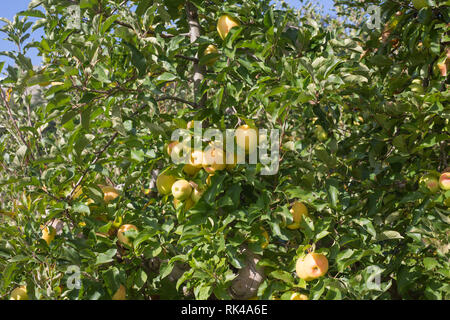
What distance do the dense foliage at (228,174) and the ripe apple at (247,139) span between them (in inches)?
1.6

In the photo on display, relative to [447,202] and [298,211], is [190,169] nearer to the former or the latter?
[298,211]

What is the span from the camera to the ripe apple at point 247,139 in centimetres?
149

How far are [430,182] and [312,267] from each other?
0.73 metres

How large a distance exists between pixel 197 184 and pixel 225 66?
1.56 ft

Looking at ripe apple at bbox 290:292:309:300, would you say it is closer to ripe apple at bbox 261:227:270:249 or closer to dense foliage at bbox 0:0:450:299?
dense foliage at bbox 0:0:450:299

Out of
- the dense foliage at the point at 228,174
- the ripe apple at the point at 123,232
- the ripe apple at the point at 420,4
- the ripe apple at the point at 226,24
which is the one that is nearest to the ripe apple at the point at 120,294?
the dense foliage at the point at 228,174

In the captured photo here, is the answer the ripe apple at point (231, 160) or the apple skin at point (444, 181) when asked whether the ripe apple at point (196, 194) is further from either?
the apple skin at point (444, 181)

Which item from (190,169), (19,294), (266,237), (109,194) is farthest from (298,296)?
(19,294)

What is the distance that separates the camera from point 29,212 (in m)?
1.56

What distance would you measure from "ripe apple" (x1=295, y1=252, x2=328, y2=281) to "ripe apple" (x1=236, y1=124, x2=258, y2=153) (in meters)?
0.44

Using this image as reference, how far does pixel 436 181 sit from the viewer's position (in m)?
1.75

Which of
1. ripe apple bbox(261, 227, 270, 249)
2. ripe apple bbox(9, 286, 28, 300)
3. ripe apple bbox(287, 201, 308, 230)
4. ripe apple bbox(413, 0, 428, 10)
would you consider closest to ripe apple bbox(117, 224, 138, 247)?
ripe apple bbox(9, 286, 28, 300)

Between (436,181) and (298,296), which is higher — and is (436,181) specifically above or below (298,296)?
above
